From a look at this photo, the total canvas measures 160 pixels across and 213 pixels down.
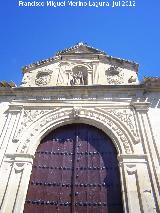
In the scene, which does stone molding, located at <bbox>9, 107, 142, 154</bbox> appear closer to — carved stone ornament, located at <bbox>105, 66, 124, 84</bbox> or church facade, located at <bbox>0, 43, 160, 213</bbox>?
church facade, located at <bbox>0, 43, 160, 213</bbox>

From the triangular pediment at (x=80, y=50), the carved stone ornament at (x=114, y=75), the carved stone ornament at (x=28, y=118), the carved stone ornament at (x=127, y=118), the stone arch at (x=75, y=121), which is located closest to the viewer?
the stone arch at (x=75, y=121)

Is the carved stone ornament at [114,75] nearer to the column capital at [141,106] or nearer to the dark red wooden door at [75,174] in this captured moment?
the column capital at [141,106]

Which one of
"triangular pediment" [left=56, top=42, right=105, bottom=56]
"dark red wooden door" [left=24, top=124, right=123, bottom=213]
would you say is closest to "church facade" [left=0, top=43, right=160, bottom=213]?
"dark red wooden door" [left=24, top=124, right=123, bottom=213]

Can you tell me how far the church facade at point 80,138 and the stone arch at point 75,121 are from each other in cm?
2

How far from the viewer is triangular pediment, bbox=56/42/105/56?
963cm

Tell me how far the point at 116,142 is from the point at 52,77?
10.9 feet

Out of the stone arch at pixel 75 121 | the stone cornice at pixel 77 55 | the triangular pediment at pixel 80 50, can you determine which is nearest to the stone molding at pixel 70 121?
the stone arch at pixel 75 121

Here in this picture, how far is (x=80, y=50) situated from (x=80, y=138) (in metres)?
3.83

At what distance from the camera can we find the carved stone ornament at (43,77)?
28.7 feet

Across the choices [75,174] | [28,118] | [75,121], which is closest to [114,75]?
[75,121]

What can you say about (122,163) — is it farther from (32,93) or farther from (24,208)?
(32,93)

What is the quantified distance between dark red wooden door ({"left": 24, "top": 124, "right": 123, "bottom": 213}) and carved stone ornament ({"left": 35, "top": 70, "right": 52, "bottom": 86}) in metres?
1.93

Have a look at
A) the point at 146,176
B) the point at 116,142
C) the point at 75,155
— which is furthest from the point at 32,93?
the point at 146,176

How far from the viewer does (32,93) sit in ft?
27.3
